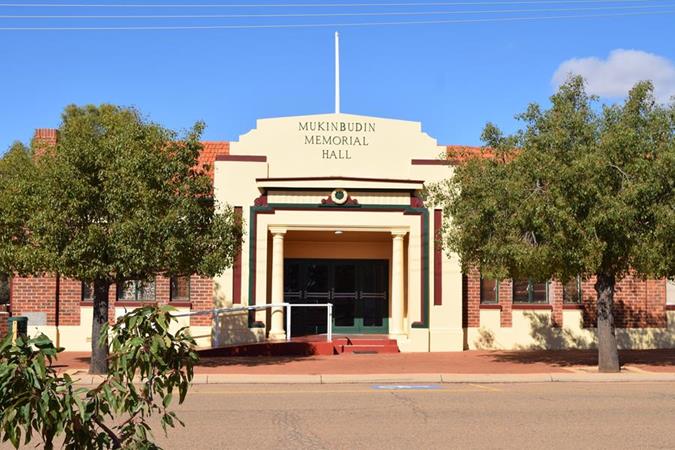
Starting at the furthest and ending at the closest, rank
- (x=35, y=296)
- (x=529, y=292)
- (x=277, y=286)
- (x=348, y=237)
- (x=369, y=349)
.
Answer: (x=348, y=237) < (x=529, y=292) < (x=35, y=296) < (x=277, y=286) < (x=369, y=349)

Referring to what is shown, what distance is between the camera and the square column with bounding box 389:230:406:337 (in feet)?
75.5

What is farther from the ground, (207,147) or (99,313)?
(207,147)

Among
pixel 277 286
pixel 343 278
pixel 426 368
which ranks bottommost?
pixel 426 368

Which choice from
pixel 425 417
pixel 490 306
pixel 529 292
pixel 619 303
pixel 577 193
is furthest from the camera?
pixel 619 303

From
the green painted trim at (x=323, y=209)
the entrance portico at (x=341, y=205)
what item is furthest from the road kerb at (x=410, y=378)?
the entrance portico at (x=341, y=205)

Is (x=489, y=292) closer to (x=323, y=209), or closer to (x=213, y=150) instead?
(x=323, y=209)

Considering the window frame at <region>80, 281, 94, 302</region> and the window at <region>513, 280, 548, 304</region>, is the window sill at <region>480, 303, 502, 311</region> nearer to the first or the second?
the window at <region>513, 280, 548, 304</region>

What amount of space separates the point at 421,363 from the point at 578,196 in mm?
5982

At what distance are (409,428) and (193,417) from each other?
9.45 feet

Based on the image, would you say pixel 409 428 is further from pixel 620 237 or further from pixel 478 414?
pixel 620 237

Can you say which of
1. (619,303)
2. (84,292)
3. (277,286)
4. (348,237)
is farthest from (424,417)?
(619,303)

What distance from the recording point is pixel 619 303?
2509cm

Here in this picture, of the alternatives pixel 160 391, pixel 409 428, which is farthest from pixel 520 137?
pixel 160 391

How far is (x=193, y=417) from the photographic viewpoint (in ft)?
36.7
